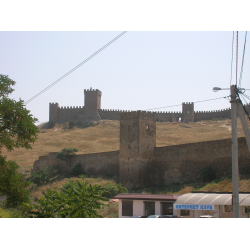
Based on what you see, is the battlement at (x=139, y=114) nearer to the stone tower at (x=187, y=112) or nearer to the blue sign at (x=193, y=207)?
the blue sign at (x=193, y=207)

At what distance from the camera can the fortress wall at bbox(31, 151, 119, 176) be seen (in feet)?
106

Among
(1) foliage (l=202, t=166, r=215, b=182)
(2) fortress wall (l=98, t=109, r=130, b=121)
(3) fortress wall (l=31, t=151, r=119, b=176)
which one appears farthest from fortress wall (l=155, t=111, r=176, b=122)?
(1) foliage (l=202, t=166, r=215, b=182)

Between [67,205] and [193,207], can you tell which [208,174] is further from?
[67,205]

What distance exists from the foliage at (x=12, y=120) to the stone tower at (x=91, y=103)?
61188 millimetres

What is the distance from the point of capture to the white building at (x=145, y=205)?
18.1 meters

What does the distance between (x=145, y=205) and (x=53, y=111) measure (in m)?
62.5

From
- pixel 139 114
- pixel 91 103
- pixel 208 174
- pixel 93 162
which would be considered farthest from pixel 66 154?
pixel 91 103

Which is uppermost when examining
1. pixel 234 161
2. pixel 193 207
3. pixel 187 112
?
pixel 187 112

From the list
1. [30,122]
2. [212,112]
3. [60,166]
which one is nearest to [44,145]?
[60,166]

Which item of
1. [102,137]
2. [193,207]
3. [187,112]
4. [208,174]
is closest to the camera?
[193,207]

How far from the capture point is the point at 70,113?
77.3 metres

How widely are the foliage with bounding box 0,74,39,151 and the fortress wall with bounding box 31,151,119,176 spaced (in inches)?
751
